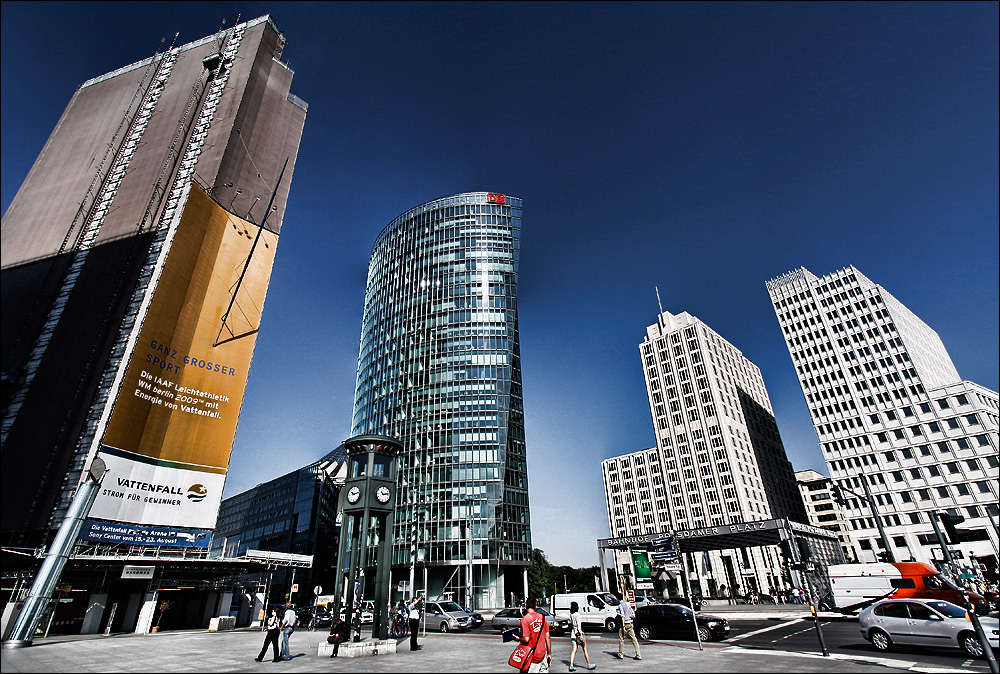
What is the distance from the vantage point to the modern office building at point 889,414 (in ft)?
225

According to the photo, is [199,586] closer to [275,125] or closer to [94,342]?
[94,342]

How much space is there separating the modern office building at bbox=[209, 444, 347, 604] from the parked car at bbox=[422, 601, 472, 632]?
183 feet

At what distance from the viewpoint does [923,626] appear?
16281 mm

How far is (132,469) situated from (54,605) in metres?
8.19

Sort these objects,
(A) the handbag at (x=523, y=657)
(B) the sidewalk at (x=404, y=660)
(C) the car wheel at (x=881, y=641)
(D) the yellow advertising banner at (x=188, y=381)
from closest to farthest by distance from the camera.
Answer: (A) the handbag at (x=523, y=657) → (B) the sidewalk at (x=404, y=660) → (C) the car wheel at (x=881, y=641) → (D) the yellow advertising banner at (x=188, y=381)

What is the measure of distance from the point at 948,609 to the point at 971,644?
2230 mm

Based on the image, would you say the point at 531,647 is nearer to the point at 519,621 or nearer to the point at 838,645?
the point at 838,645

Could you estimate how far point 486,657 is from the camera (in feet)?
52.9

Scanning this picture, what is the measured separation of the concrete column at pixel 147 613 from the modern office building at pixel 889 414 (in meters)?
72.8

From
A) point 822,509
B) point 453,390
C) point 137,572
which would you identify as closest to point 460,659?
point 137,572

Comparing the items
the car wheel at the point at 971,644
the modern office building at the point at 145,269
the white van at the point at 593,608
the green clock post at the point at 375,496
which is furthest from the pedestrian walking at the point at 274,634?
the modern office building at the point at 145,269

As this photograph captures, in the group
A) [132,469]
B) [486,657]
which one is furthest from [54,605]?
[486,657]

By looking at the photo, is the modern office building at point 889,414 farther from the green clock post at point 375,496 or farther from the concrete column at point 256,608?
the concrete column at point 256,608

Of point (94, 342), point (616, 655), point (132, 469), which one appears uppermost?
point (94, 342)
